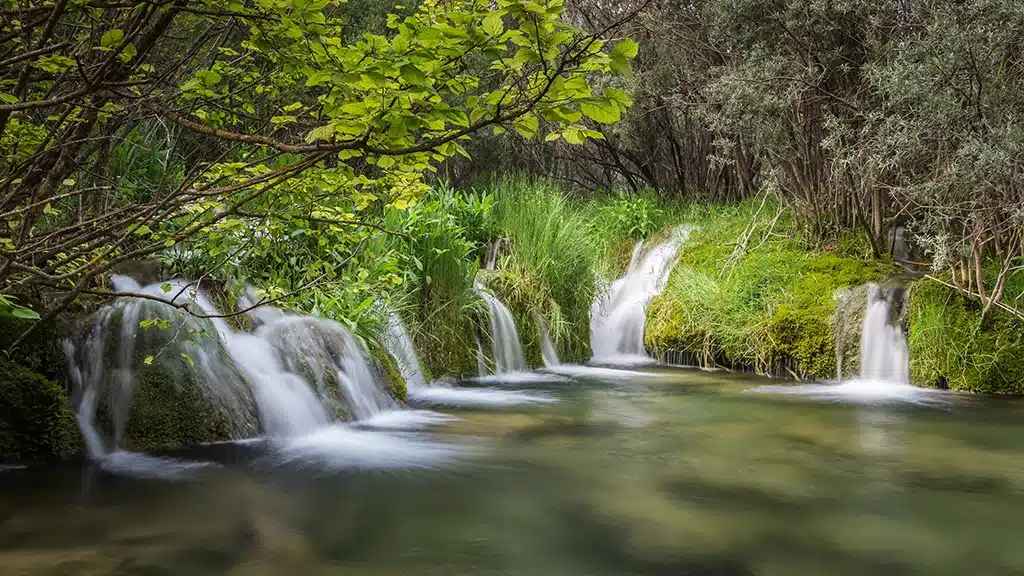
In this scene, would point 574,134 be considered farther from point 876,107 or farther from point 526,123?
point 876,107

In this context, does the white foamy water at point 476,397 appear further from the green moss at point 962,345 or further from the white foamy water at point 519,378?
the green moss at point 962,345

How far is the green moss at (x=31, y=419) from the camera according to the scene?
15.6ft

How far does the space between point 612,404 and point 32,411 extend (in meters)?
4.30

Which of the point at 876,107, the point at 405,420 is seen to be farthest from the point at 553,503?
the point at 876,107

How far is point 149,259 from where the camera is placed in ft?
20.2

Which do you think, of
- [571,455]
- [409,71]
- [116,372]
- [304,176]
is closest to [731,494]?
[571,455]

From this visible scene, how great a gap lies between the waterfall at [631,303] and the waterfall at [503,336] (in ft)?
5.81

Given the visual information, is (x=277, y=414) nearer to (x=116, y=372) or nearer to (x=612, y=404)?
(x=116, y=372)

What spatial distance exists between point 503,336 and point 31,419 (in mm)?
4830

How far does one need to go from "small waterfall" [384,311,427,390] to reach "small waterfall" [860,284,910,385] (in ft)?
14.4

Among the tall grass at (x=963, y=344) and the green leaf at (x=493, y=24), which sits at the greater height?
the green leaf at (x=493, y=24)

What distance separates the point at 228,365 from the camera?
5531 mm

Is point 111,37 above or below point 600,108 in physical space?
above

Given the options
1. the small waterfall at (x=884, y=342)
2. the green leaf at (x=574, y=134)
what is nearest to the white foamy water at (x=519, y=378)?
the small waterfall at (x=884, y=342)
